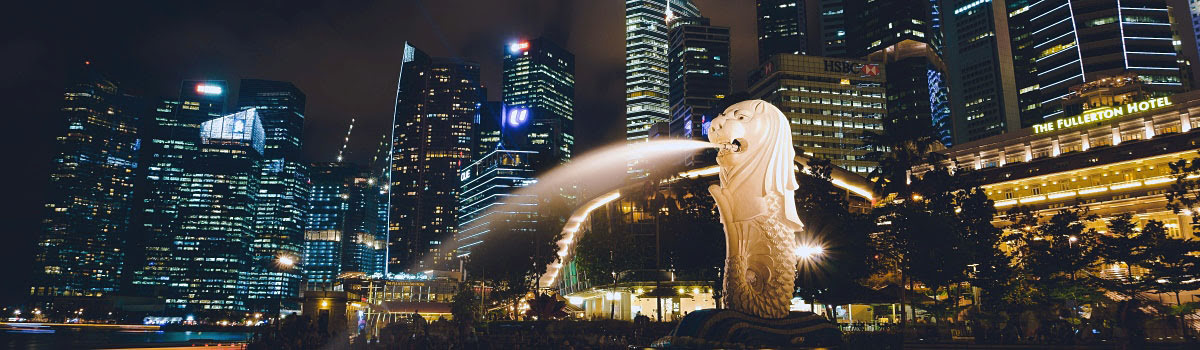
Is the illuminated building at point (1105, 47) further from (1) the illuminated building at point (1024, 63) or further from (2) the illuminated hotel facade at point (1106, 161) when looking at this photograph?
(1) the illuminated building at point (1024, 63)

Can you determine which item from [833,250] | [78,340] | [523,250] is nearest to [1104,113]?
[833,250]

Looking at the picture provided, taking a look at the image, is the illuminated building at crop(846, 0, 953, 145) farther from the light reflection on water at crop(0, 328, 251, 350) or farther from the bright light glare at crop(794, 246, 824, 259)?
the light reflection on water at crop(0, 328, 251, 350)

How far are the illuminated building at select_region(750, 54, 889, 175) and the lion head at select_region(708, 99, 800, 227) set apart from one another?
13175 cm

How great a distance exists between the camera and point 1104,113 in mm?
73812

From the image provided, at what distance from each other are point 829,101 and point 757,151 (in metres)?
139

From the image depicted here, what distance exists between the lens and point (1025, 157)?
8025cm

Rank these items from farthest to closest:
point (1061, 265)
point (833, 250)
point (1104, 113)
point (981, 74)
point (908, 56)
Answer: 1. point (981, 74)
2. point (908, 56)
3. point (1104, 113)
4. point (1061, 265)
5. point (833, 250)

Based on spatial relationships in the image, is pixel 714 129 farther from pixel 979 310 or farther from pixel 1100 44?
pixel 1100 44

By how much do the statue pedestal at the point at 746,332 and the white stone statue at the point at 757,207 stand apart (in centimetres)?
61

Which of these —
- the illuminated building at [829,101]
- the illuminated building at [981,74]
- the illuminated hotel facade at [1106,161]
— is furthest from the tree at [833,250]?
the illuminated building at [981,74]

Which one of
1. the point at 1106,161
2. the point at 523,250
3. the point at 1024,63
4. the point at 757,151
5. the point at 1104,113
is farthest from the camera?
the point at 1024,63

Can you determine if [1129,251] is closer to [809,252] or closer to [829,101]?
[809,252]

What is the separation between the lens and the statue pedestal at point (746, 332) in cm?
1789

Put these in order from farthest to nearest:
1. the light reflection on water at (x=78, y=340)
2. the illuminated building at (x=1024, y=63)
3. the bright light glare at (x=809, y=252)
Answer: the illuminated building at (x=1024, y=63) → the light reflection on water at (x=78, y=340) → the bright light glare at (x=809, y=252)
